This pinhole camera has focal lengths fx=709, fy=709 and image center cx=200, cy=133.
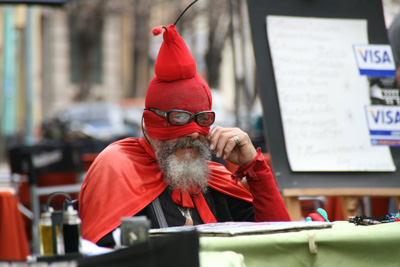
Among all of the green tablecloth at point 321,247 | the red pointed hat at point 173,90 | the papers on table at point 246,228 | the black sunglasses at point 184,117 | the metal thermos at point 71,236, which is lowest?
the green tablecloth at point 321,247

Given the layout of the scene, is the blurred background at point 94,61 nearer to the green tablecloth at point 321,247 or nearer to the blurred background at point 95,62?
the blurred background at point 95,62

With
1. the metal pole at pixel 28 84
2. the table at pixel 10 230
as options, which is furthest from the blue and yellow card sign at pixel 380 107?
the metal pole at pixel 28 84

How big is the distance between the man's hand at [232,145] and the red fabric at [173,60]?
31 cm

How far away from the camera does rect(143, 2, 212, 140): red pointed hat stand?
10.4 feet

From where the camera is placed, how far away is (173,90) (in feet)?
10.5

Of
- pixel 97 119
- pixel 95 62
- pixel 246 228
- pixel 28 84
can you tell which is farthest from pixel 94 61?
pixel 246 228

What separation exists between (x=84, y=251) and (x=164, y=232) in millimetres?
421

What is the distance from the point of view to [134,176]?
308 cm

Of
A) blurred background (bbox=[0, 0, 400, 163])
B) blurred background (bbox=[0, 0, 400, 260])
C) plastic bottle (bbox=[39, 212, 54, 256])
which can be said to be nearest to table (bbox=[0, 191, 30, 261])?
plastic bottle (bbox=[39, 212, 54, 256])

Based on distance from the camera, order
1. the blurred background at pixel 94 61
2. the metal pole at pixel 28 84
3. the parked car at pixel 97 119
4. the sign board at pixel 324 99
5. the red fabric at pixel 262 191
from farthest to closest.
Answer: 1. the blurred background at pixel 94 61
2. the parked car at pixel 97 119
3. the metal pole at pixel 28 84
4. the sign board at pixel 324 99
5. the red fabric at pixel 262 191

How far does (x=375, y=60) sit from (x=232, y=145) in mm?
1693

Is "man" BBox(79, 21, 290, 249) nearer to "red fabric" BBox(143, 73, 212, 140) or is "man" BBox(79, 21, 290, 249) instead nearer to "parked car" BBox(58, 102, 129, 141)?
"red fabric" BBox(143, 73, 212, 140)

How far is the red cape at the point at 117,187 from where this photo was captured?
2906 millimetres

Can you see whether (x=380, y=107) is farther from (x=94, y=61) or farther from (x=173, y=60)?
(x=94, y=61)
